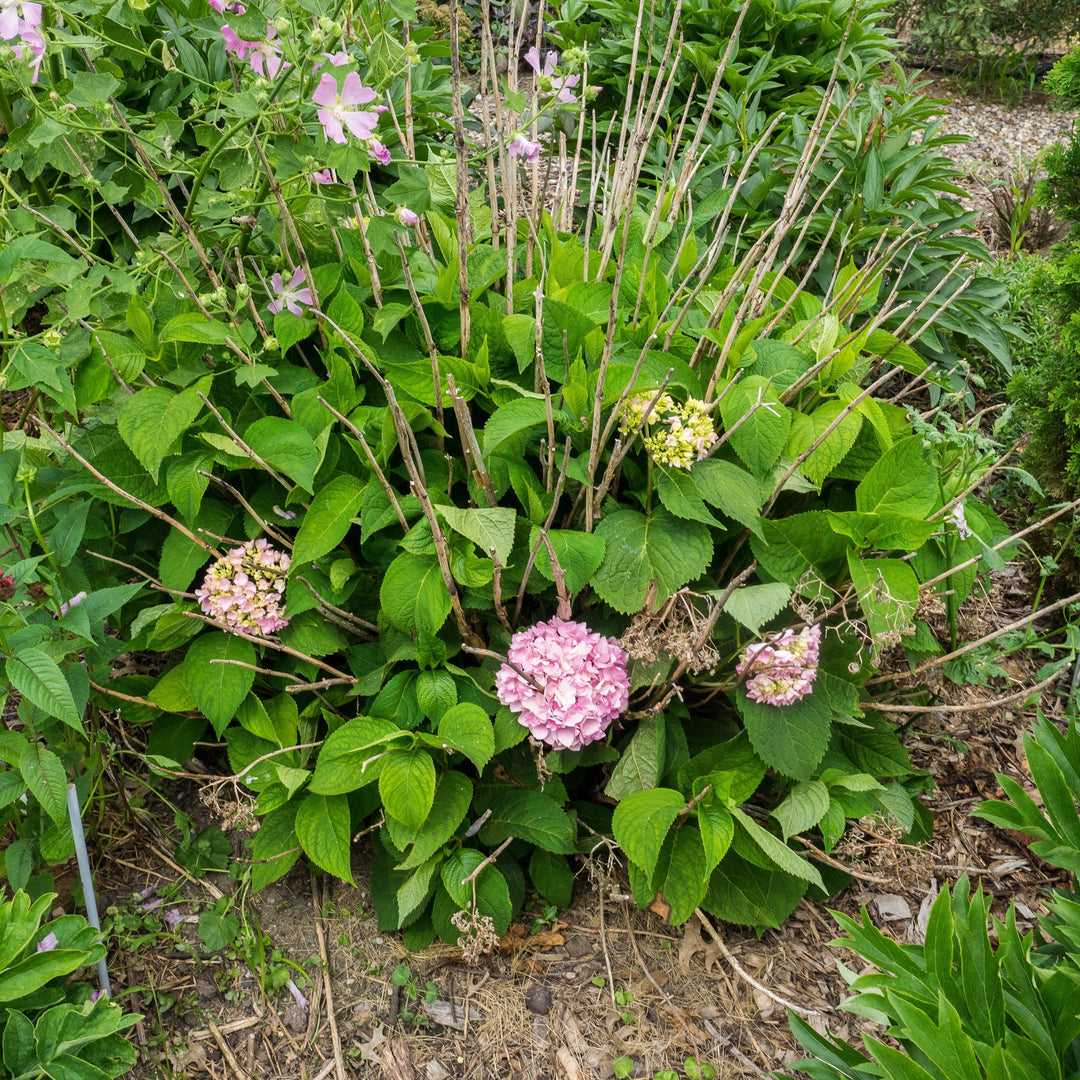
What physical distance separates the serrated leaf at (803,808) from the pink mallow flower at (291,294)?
130cm

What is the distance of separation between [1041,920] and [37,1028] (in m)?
1.39

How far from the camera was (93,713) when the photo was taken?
5.51 feet

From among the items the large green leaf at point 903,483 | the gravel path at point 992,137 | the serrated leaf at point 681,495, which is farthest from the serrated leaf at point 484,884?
the gravel path at point 992,137

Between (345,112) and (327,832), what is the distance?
1.20 meters

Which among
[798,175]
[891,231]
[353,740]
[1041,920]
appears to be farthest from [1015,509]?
[353,740]

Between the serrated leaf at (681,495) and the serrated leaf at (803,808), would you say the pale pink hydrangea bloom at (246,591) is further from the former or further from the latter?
the serrated leaf at (803,808)

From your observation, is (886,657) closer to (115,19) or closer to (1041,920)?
(1041,920)

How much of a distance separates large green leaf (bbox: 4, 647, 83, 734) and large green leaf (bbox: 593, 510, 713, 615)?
2.77 ft

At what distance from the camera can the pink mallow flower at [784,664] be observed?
148 centimetres

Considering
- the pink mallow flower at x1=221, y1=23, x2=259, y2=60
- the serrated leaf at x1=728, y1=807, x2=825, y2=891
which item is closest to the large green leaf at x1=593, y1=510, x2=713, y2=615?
the serrated leaf at x1=728, y1=807, x2=825, y2=891

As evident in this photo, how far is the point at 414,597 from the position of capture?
1.52 m

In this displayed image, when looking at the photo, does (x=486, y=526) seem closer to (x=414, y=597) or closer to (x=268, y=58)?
(x=414, y=597)

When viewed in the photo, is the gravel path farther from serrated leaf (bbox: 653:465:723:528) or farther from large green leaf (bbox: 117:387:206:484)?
large green leaf (bbox: 117:387:206:484)

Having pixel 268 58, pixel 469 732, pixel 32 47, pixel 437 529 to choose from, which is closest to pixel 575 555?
pixel 437 529
